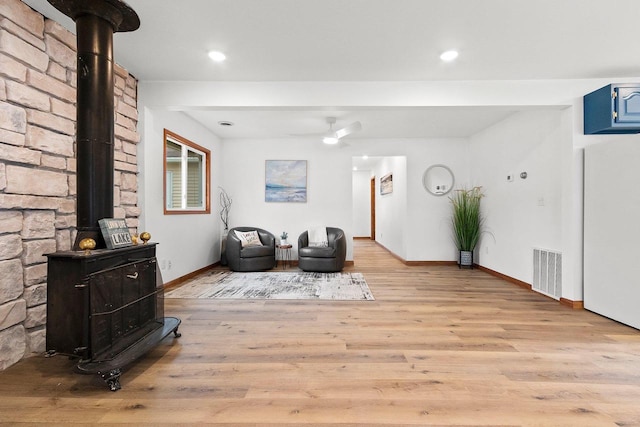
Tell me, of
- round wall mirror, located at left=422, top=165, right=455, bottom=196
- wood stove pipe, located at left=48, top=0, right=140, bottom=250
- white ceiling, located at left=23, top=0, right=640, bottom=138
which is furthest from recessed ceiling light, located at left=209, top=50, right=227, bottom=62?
round wall mirror, located at left=422, top=165, right=455, bottom=196

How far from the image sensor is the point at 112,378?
67.1 inches

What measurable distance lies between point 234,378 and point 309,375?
49 cm

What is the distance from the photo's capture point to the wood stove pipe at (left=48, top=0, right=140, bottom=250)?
1.87 metres

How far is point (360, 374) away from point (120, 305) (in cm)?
172

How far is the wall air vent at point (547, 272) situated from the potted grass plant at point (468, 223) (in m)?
1.36

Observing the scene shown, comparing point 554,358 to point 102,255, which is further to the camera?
point 554,358

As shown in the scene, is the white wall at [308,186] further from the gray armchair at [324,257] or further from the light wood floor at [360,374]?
the light wood floor at [360,374]

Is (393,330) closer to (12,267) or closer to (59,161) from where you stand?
(12,267)

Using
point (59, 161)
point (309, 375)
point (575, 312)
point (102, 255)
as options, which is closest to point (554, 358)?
point (575, 312)

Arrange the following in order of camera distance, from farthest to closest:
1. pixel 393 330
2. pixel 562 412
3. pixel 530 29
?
pixel 393 330, pixel 530 29, pixel 562 412

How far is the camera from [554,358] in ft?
6.85

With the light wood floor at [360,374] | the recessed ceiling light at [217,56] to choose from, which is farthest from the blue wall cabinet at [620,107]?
the recessed ceiling light at [217,56]

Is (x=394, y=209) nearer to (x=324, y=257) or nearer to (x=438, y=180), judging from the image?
(x=438, y=180)

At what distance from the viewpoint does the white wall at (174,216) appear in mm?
3240
